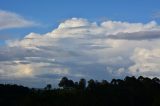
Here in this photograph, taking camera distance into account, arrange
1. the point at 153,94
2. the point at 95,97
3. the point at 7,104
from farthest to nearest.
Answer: the point at 7,104 < the point at 153,94 < the point at 95,97

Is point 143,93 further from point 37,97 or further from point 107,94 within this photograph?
point 37,97

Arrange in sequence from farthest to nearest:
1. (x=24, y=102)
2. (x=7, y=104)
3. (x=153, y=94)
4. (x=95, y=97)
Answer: (x=7, y=104) < (x=153, y=94) < (x=95, y=97) < (x=24, y=102)

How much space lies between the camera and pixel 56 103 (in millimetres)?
164000

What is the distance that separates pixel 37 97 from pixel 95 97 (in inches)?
756

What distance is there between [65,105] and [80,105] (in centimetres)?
499

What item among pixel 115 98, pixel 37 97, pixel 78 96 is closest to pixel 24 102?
pixel 37 97

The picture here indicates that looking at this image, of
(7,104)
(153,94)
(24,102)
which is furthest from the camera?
(7,104)

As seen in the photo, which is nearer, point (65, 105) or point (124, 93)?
point (65, 105)

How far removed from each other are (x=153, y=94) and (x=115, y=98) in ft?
62.1

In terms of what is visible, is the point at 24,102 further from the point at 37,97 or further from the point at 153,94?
the point at 153,94

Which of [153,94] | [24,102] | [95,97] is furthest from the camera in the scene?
[153,94]

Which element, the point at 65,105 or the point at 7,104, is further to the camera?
the point at 7,104

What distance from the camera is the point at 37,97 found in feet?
548

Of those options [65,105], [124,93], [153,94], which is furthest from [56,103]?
[153,94]
